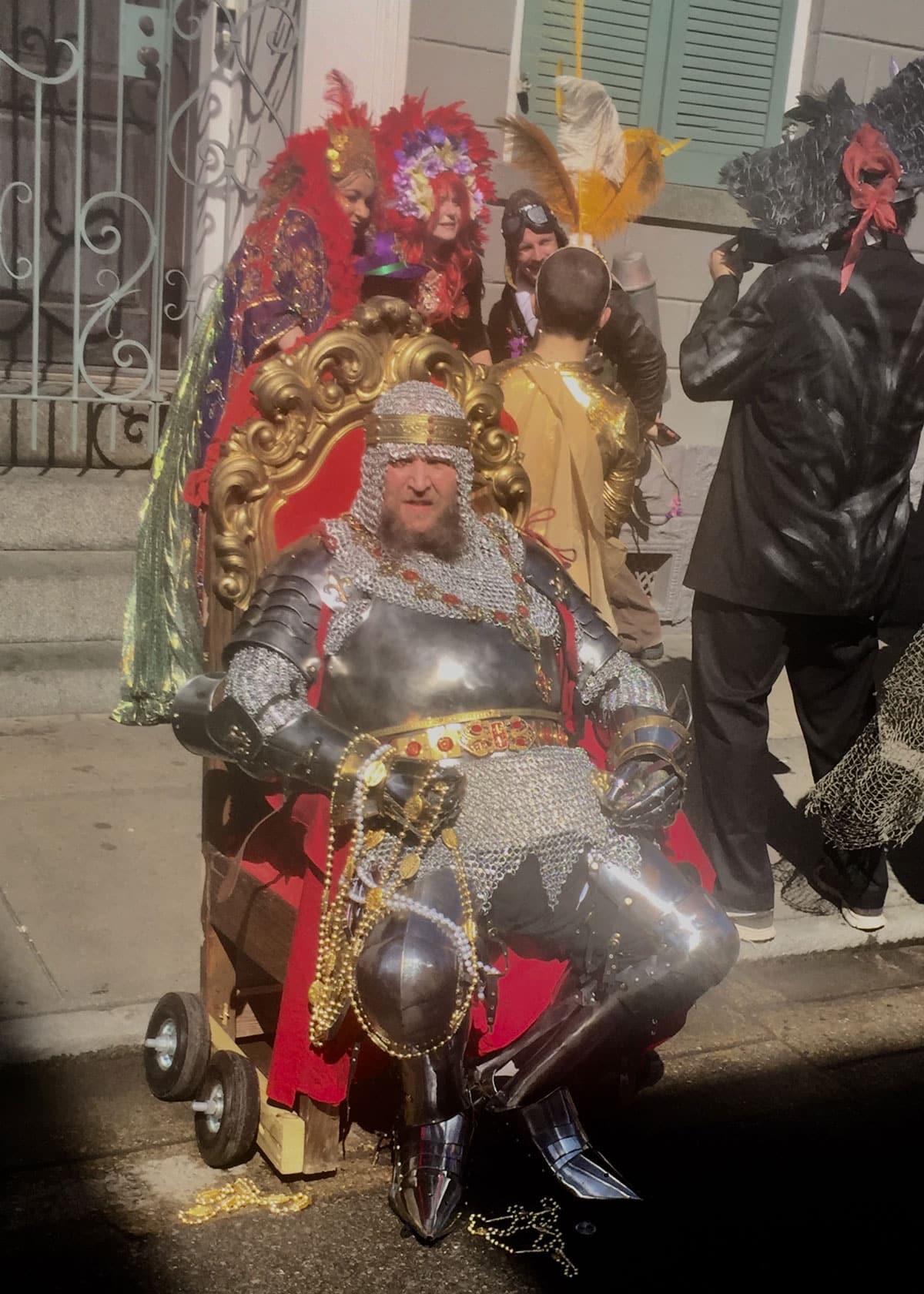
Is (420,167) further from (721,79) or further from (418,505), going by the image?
(721,79)

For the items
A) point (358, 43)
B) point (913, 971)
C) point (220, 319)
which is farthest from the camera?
point (358, 43)

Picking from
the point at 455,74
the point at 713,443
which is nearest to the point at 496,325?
the point at 455,74

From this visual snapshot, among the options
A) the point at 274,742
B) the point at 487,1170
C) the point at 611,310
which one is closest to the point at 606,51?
the point at 611,310

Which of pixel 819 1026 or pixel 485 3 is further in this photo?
pixel 485 3

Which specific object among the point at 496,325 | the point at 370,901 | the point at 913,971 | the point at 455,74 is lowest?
the point at 913,971

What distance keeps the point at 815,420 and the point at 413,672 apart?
1.75 metres

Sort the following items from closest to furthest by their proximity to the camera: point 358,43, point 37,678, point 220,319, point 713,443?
point 220,319 → point 37,678 → point 358,43 → point 713,443

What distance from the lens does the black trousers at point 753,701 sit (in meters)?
4.22

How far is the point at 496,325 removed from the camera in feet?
21.6

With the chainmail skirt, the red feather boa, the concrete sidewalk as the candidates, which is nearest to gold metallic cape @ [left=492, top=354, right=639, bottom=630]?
the red feather boa

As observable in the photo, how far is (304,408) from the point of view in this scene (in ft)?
10.3

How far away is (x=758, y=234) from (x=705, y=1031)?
234cm

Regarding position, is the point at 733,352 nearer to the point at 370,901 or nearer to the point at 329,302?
the point at 329,302

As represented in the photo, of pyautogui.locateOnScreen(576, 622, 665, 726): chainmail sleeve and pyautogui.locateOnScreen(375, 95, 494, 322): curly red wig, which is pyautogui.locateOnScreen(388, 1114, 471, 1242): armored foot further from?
pyautogui.locateOnScreen(375, 95, 494, 322): curly red wig
